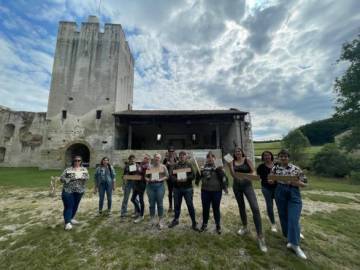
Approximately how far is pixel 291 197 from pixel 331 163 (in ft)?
75.9

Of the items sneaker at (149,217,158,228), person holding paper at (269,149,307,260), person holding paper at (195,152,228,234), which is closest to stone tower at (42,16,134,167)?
sneaker at (149,217,158,228)

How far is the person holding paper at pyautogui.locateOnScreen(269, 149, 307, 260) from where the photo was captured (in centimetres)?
280

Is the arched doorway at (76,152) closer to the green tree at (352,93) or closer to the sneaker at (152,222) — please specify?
the sneaker at (152,222)

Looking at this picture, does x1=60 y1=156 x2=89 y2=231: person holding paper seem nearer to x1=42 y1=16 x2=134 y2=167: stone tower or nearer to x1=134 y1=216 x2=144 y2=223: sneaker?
x1=134 y1=216 x2=144 y2=223: sneaker

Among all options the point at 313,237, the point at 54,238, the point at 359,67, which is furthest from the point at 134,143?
the point at 359,67

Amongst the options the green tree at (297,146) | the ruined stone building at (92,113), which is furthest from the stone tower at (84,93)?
the green tree at (297,146)

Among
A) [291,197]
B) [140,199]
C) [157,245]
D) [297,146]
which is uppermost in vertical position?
[297,146]

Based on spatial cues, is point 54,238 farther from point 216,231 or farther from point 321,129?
point 321,129

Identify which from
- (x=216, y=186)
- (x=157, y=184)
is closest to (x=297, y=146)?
(x=216, y=186)

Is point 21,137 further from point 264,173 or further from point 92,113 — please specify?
point 264,173

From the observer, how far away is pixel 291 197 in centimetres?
285

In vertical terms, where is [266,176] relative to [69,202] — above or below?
above

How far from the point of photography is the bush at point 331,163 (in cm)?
1948

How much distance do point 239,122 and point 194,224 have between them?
572 inches
